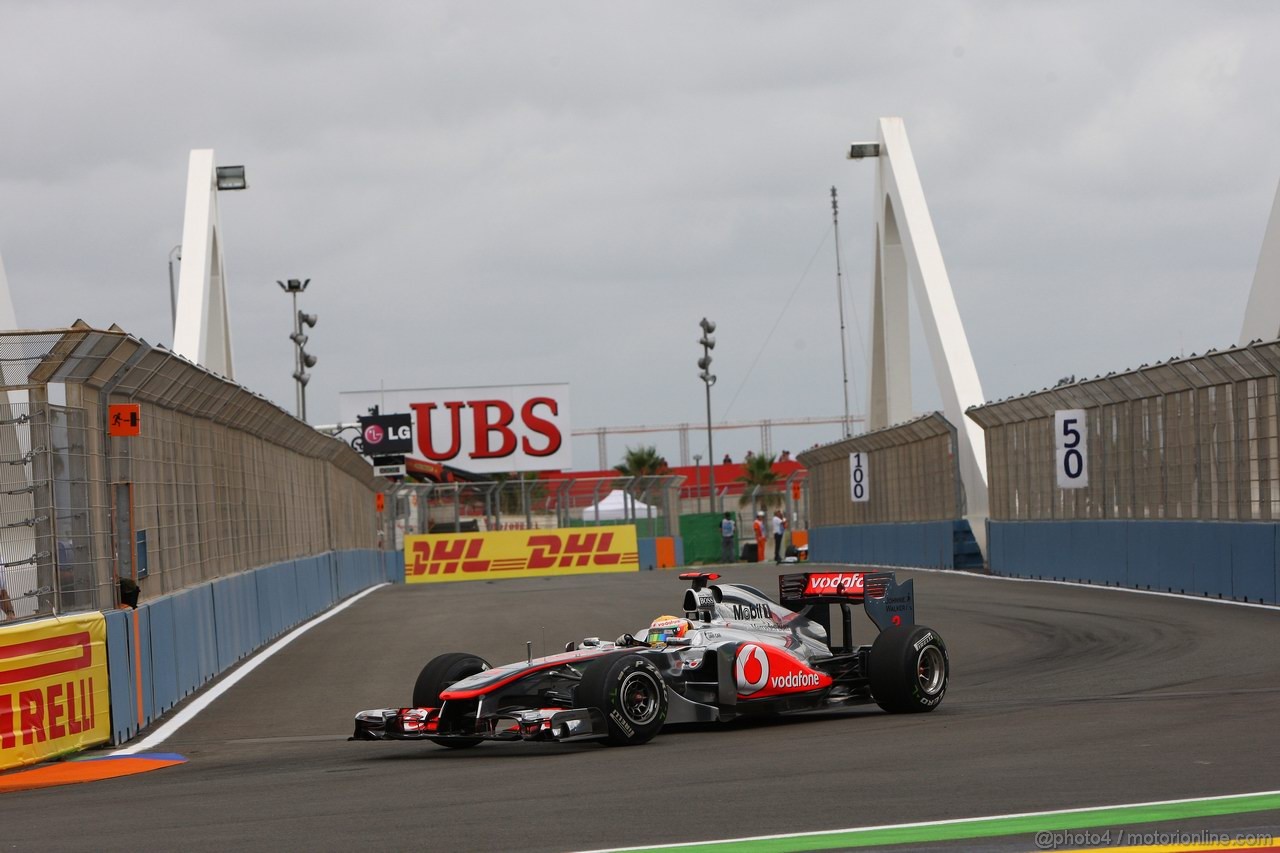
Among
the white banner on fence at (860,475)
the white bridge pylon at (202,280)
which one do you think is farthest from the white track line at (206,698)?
the white banner on fence at (860,475)

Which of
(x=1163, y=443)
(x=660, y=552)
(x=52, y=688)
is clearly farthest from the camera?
(x=660, y=552)

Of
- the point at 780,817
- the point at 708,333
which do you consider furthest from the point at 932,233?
the point at 780,817

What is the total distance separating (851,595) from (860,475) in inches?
1320

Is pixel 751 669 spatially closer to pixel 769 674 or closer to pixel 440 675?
pixel 769 674

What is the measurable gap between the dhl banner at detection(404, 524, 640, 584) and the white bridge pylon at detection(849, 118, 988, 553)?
10.7m

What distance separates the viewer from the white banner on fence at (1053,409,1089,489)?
26812 millimetres

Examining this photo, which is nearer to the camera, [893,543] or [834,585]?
[834,585]

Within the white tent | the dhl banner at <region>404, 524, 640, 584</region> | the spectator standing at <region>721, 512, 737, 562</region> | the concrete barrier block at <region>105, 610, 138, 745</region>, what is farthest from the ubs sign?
the concrete barrier block at <region>105, 610, 138, 745</region>

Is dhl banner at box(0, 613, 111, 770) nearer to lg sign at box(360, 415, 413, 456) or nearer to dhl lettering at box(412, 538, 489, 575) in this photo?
dhl lettering at box(412, 538, 489, 575)

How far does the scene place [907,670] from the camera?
423 inches

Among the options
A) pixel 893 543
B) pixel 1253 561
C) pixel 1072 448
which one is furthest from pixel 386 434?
pixel 1253 561

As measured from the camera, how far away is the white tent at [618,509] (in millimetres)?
49250

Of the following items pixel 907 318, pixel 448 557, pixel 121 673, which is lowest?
pixel 448 557

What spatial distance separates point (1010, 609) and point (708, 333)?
32.3 meters
